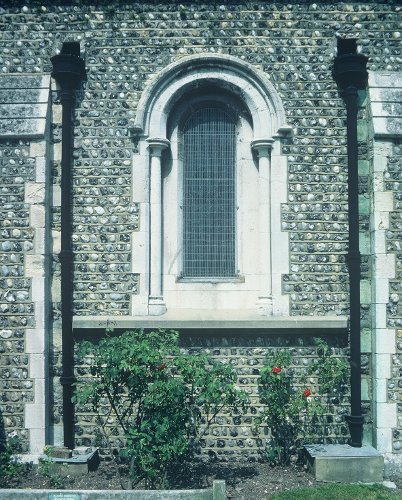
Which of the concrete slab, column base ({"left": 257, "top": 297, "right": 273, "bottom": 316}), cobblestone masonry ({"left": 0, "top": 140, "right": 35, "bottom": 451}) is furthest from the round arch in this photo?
the concrete slab

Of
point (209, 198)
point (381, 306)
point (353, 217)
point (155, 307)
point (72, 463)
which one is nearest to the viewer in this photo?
point (72, 463)

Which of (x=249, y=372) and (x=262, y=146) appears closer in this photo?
(x=249, y=372)

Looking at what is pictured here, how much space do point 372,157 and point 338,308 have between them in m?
2.05

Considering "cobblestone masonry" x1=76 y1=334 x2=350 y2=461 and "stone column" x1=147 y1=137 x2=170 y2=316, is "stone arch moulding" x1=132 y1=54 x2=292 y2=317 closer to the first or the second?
"stone column" x1=147 y1=137 x2=170 y2=316

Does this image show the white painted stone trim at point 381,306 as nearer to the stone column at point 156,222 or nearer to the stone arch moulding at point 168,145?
the stone arch moulding at point 168,145

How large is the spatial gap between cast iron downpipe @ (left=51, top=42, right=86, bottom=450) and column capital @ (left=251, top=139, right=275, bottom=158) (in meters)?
2.51

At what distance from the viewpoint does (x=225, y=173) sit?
8.15m

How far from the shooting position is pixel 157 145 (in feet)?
25.6

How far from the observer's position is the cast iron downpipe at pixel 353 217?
7.44m

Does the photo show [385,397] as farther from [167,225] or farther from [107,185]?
[107,185]

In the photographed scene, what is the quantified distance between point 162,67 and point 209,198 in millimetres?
1902

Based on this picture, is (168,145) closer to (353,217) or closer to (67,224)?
(67,224)

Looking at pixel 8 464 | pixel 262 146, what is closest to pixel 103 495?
pixel 8 464

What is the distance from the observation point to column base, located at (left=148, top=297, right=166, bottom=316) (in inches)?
303
